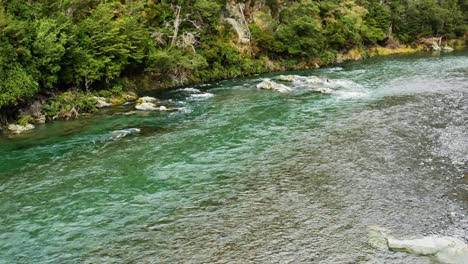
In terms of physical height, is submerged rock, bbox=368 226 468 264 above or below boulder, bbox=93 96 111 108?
below

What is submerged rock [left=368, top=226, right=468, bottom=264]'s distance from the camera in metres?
10.6

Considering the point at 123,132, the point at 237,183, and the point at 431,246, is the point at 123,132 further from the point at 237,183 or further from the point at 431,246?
the point at 431,246

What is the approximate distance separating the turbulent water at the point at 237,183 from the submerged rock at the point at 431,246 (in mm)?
296

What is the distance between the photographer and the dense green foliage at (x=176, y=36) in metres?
27.8

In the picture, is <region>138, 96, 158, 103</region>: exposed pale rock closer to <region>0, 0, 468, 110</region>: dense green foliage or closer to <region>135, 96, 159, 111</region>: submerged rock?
<region>135, 96, 159, 111</region>: submerged rock

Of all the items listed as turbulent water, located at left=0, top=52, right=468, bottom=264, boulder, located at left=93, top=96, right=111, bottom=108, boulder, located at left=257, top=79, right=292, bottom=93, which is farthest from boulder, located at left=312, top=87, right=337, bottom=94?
boulder, located at left=93, top=96, right=111, bottom=108

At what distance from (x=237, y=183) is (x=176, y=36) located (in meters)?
30.1

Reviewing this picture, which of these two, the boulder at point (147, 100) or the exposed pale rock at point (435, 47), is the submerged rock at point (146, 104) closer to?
the boulder at point (147, 100)

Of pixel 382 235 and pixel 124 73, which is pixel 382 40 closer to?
pixel 124 73

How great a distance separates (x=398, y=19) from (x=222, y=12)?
124 feet

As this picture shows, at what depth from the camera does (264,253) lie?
37.3 feet

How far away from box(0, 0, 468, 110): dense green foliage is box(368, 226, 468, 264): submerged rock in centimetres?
2324

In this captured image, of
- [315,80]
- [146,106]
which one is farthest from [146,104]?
[315,80]

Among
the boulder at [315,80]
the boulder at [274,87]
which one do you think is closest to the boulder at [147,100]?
the boulder at [274,87]
